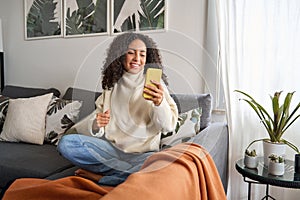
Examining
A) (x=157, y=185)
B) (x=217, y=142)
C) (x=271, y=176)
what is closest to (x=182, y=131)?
(x=157, y=185)

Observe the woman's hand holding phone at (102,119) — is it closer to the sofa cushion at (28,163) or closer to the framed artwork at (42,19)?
the sofa cushion at (28,163)

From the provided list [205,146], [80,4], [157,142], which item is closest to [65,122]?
[80,4]

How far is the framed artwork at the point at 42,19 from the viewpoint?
2336 mm

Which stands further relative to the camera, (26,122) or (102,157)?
(26,122)

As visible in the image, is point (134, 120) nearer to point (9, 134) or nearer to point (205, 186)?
point (205, 186)

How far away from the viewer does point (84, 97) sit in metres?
0.83

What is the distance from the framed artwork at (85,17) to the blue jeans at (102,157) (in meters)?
1.27

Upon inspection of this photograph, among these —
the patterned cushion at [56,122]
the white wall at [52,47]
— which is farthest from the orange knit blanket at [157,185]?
the patterned cushion at [56,122]

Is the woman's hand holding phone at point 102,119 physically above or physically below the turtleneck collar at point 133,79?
below

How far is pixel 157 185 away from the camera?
80cm

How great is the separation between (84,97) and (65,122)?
105 cm

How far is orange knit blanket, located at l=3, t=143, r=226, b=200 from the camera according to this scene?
2.50ft

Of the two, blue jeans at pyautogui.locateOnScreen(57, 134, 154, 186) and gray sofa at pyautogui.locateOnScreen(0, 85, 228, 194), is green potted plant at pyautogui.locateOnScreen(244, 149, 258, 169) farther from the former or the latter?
blue jeans at pyautogui.locateOnScreen(57, 134, 154, 186)

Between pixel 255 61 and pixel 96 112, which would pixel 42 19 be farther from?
pixel 96 112
